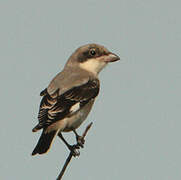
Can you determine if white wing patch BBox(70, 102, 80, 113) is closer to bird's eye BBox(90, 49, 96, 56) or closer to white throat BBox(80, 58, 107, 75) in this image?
white throat BBox(80, 58, 107, 75)

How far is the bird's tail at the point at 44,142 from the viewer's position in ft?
16.9

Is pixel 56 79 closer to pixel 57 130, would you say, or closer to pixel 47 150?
pixel 57 130

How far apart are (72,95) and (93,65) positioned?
1068 mm

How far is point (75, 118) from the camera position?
582 centimetres

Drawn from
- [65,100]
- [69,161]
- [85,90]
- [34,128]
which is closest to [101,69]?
[85,90]

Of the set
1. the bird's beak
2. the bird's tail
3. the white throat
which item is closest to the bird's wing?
the bird's tail

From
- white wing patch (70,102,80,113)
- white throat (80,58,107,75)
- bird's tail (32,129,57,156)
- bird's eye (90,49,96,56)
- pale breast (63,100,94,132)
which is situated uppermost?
bird's eye (90,49,96,56)

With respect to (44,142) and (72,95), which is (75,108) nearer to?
(72,95)

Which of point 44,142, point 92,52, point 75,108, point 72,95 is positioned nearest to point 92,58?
point 92,52

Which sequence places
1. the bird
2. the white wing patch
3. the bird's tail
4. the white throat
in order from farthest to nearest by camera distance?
the white throat → the white wing patch → the bird → the bird's tail

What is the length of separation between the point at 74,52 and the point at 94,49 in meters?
0.41

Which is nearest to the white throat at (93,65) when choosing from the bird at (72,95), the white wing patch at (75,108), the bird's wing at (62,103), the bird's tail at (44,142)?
the bird at (72,95)

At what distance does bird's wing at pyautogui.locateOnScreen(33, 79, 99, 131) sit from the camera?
18.0 ft

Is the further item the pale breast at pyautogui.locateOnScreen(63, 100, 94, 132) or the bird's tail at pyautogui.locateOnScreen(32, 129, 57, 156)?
the pale breast at pyautogui.locateOnScreen(63, 100, 94, 132)
